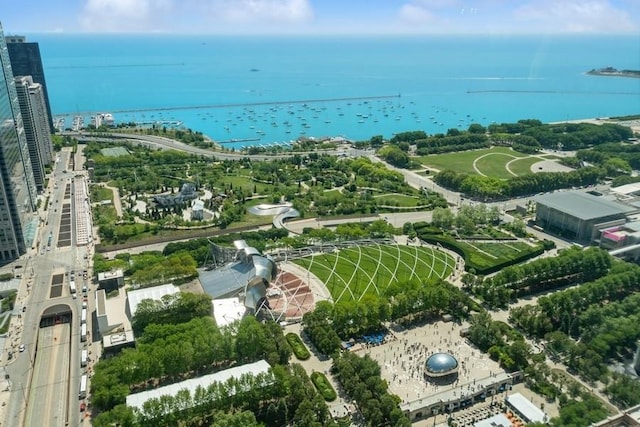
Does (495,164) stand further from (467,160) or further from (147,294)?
(147,294)

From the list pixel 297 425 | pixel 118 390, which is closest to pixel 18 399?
pixel 118 390

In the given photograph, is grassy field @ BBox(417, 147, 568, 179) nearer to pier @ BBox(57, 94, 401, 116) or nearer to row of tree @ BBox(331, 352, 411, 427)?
row of tree @ BBox(331, 352, 411, 427)

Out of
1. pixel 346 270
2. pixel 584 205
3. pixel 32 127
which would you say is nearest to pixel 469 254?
pixel 346 270

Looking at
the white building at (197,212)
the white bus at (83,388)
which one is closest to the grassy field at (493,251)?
the white building at (197,212)

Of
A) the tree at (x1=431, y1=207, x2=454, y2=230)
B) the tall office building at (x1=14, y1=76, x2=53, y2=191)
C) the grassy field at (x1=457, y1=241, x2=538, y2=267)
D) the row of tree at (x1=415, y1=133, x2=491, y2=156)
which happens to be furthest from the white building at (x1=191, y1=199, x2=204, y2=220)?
the row of tree at (x1=415, y1=133, x2=491, y2=156)

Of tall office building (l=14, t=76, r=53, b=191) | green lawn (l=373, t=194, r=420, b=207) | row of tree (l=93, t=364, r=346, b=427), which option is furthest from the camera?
tall office building (l=14, t=76, r=53, b=191)

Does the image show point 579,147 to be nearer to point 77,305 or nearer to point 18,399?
point 77,305
